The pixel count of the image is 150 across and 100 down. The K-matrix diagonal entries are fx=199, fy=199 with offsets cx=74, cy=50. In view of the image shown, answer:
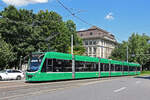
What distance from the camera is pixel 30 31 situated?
122ft

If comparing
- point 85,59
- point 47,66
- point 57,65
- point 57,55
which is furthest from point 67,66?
point 85,59

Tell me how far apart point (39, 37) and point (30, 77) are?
21708 millimetres

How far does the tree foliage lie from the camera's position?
1415 inches

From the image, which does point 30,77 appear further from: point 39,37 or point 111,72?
point 39,37

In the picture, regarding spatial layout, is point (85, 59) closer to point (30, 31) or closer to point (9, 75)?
point (9, 75)

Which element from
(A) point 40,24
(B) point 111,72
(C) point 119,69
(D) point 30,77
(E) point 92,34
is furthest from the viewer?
(E) point 92,34

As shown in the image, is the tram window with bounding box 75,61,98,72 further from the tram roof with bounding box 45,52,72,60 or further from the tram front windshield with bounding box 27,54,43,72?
the tram front windshield with bounding box 27,54,43,72

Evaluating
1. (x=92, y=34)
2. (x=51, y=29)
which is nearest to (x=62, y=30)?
(x=51, y=29)

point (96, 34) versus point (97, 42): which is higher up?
point (96, 34)

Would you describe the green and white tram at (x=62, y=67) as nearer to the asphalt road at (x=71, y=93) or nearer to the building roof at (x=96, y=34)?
the asphalt road at (x=71, y=93)

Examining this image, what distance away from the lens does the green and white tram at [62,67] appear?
17.8 metres

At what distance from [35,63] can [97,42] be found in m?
69.5

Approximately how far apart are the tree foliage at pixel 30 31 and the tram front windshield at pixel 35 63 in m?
16.1

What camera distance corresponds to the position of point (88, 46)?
297ft
